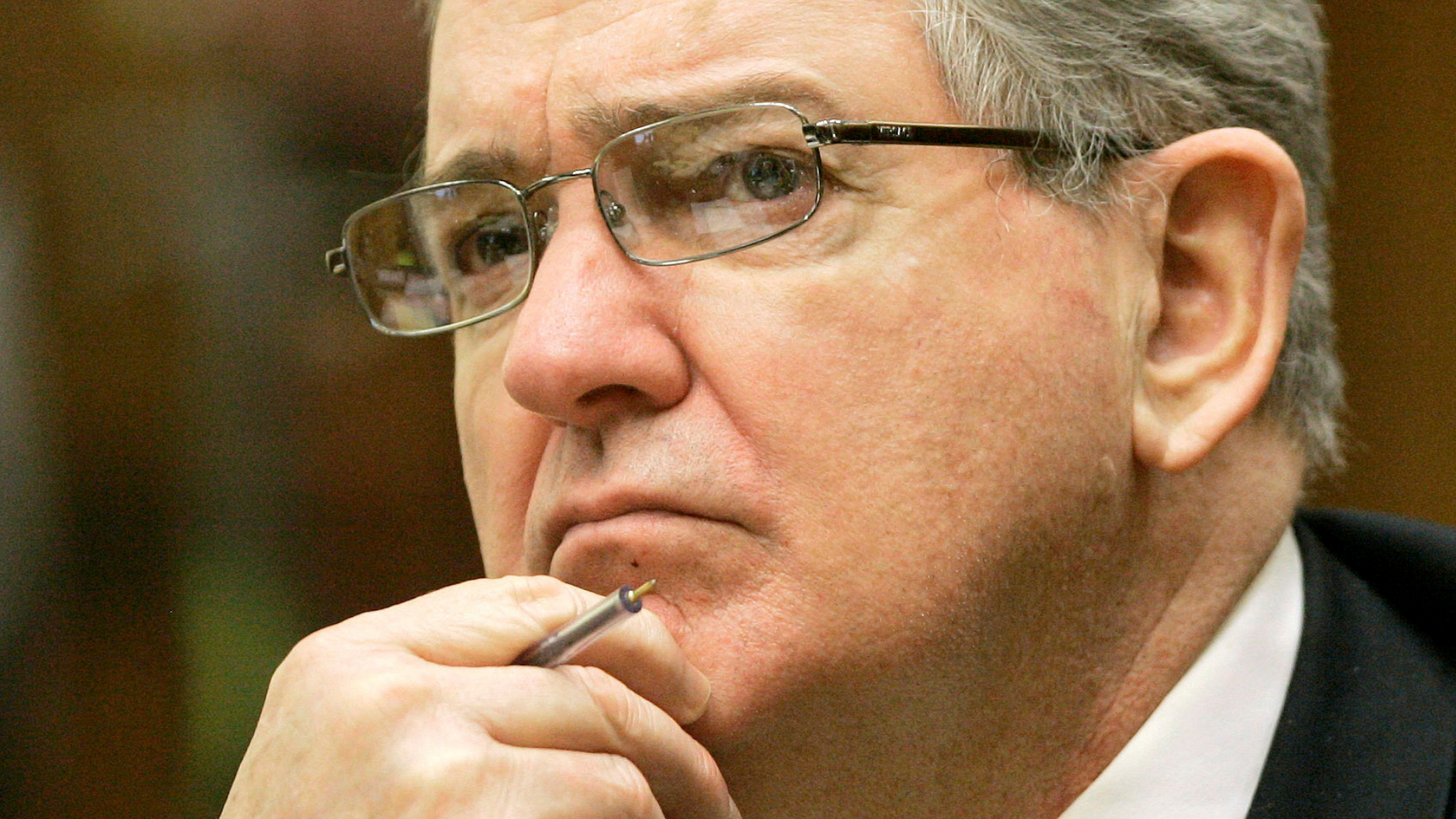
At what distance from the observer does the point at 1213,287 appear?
1647mm

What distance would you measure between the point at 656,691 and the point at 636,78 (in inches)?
27.4

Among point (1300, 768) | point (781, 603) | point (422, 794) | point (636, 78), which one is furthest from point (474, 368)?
point (1300, 768)

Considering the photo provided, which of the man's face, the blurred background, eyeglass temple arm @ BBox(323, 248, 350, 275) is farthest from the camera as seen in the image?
the blurred background

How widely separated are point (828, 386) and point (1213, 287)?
55cm

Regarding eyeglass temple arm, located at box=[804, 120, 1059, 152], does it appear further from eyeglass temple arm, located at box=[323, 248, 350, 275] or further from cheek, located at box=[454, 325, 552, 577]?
eyeglass temple arm, located at box=[323, 248, 350, 275]

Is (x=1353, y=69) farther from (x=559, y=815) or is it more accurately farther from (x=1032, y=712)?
(x=559, y=815)

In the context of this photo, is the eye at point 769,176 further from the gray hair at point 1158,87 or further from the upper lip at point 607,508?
the upper lip at point 607,508

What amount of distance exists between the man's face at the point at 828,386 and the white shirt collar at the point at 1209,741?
8.7 inches

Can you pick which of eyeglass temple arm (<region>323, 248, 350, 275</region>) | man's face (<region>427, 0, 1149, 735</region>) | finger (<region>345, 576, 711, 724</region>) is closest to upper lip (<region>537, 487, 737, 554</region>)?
man's face (<region>427, 0, 1149, 735</region>)

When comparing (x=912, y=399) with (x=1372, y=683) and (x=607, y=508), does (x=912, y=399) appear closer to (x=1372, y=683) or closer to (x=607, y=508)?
(x=607, y=508)

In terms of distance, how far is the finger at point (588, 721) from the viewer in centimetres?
122

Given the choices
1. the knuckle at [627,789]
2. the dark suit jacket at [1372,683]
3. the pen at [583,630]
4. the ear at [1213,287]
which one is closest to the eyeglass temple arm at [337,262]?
the pen at [583,630]

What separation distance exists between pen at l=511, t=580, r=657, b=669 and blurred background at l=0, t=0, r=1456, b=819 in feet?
3.45

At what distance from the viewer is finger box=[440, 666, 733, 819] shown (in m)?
1.22
